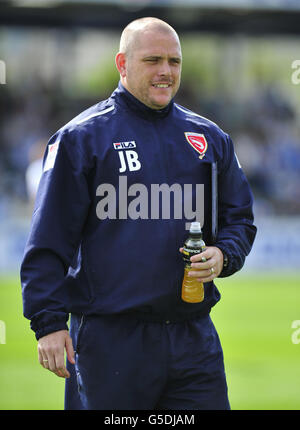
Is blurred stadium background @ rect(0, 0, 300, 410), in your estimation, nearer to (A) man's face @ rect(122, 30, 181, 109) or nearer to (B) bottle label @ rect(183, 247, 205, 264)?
(A) man's face @ rect(122, 30, 181, 109)

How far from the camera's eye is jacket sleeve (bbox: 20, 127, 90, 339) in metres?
2.95

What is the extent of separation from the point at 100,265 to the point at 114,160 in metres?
0.47

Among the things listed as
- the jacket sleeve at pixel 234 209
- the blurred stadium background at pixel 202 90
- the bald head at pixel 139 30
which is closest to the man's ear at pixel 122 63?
the bald head at pixel 139 30

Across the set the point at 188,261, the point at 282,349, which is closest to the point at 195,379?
the point at 188,261

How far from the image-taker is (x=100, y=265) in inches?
121

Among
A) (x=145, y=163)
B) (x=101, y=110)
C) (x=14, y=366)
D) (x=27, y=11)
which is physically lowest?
(x=14, y=366)

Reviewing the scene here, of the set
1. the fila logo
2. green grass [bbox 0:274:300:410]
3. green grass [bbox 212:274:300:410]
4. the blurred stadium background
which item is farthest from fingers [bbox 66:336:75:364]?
the blurred stadium background

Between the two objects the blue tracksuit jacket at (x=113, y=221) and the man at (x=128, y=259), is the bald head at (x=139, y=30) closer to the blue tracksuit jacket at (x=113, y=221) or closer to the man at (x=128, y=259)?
the man at (x=128, y=259)

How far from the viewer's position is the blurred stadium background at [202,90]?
1216 centimetres

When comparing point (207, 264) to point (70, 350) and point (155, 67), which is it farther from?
point (155, 67)

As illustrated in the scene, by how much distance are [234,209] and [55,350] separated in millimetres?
1088

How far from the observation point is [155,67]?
3164mm

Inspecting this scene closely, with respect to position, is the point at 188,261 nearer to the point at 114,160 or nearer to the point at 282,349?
the point at 114,160

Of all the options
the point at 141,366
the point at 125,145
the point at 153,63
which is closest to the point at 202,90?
the point at 153,63
